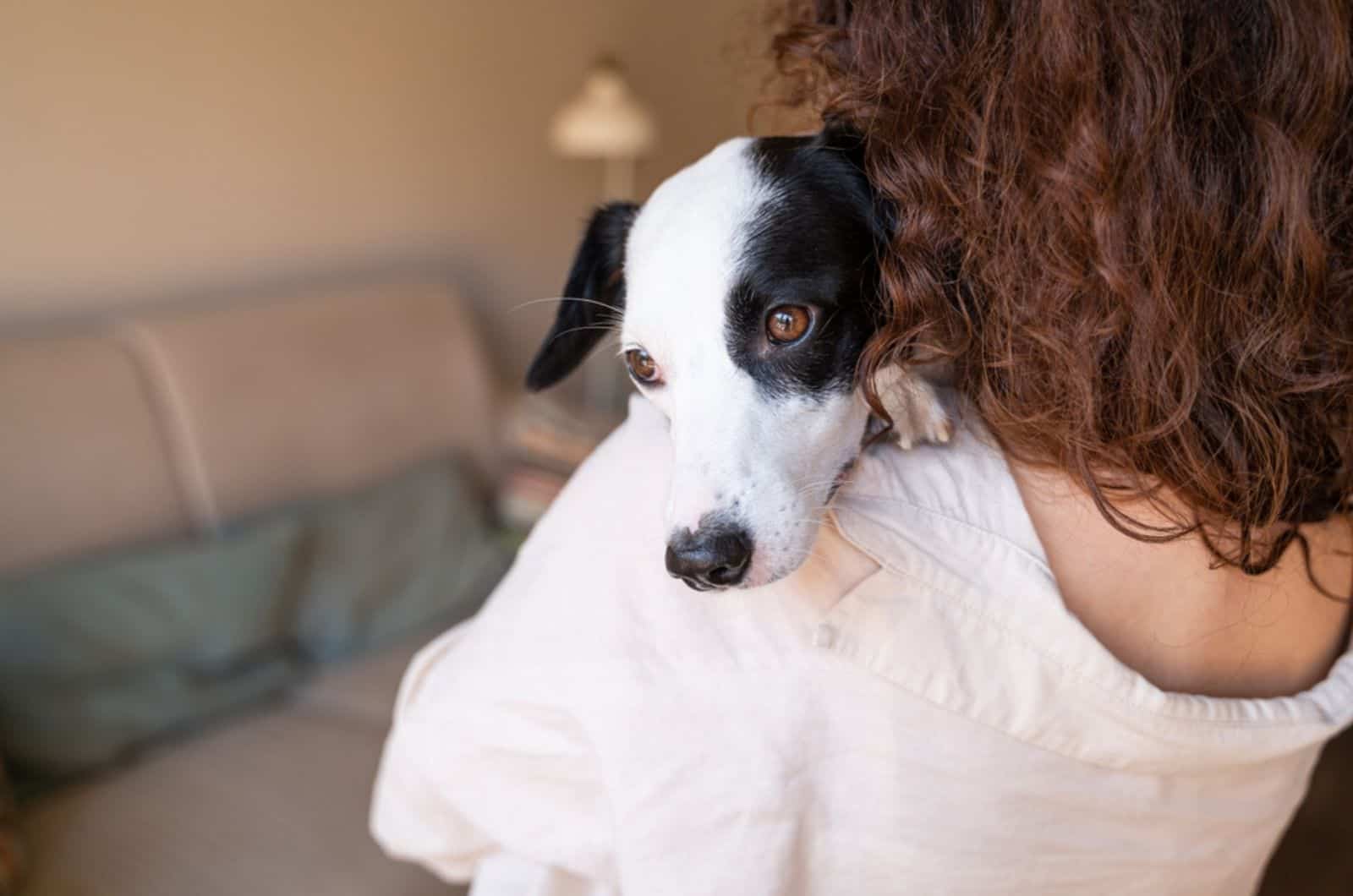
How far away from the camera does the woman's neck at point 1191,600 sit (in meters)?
0.65

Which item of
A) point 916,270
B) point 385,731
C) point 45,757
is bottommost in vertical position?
point 385,731

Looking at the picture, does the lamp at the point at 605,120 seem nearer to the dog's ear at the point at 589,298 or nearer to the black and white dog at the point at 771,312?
the dog's ear at the point at 589,298

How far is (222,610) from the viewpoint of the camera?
1971mm

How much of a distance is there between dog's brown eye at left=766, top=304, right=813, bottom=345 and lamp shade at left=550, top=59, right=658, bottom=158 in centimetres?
225

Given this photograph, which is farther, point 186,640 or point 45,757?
point 186,640

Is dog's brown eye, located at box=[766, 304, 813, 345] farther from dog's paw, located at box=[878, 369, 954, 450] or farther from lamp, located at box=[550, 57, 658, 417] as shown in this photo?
lamp, located at box=[550, 57, 658, 417]

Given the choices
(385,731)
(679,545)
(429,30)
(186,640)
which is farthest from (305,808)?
(429,30)

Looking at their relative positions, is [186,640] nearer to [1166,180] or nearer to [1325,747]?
[1166,180]

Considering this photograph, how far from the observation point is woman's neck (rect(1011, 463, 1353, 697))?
2.13 ft

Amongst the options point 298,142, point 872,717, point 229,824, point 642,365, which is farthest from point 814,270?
point 298,142

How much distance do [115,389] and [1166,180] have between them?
205 centimetres

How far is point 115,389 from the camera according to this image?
2.08 meters

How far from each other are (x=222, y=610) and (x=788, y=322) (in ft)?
5.18

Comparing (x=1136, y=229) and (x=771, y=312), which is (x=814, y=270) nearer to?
(x=771, y=312)
